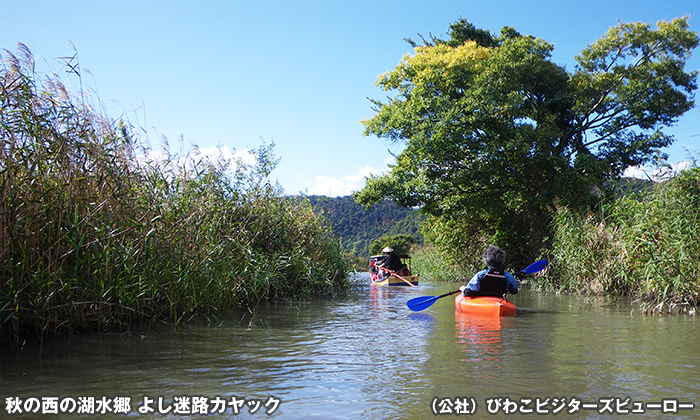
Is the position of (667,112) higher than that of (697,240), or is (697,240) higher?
(667,112)

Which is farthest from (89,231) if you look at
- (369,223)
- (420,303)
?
(369,223)

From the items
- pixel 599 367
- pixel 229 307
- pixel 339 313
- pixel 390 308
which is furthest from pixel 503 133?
pixel 599 367

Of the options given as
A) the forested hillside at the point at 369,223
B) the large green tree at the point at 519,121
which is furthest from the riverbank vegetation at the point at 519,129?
the forested hillside at the point at 369,223

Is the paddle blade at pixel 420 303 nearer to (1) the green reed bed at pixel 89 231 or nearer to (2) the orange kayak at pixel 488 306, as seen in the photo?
(2) the orange kayak at pixel 488 306

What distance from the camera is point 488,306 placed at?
7.64m

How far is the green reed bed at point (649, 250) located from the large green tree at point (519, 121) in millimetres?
3704

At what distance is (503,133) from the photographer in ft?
48.4

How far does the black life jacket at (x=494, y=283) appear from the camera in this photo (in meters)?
7.83

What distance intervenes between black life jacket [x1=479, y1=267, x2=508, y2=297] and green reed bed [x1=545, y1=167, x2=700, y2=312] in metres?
2.07

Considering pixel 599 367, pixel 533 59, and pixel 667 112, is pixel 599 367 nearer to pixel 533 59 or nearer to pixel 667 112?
pixel 533 59

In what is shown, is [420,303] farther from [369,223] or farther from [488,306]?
[369,223]

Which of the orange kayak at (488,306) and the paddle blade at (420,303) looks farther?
the paddle blade at (420,303)

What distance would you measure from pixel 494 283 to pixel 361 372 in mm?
4290

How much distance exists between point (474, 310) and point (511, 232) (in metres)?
10.2
